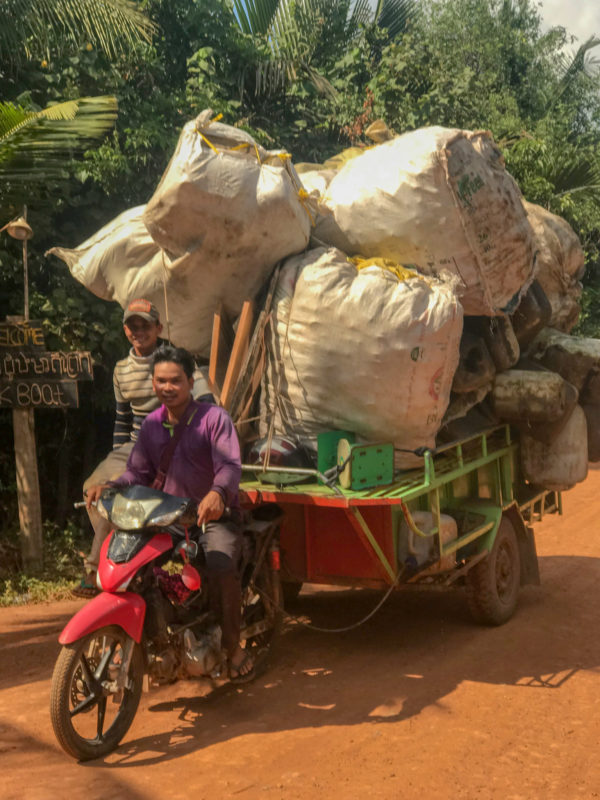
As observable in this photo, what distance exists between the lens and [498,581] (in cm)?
581

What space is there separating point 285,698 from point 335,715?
1.11 ft

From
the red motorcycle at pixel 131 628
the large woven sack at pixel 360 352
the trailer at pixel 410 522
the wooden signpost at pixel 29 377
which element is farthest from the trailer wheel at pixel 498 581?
the wooden signpost at pixel 29 377

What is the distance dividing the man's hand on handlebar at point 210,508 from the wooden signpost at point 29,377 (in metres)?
3.63

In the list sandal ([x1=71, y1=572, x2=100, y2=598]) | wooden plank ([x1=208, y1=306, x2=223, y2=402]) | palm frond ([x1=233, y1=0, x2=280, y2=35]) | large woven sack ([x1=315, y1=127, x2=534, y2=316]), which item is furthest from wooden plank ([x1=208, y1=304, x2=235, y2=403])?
palm frond ([x1=233, y1=0, x2=280, y2=35])

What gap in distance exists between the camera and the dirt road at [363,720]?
11.2 feet

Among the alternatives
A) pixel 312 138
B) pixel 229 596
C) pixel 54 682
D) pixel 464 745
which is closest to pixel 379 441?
pixel 229 596

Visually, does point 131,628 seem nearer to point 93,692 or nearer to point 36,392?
point 93,692

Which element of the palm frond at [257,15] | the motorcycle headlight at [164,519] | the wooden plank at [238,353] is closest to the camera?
the motorcycle headlight at [164,519]

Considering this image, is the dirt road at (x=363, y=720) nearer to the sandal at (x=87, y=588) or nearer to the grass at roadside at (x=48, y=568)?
the sandal at (x=87, y=588)

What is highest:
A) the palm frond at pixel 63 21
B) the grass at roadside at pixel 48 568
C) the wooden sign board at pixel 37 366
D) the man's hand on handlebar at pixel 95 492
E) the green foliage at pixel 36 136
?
the palm frond at pixel 63 21

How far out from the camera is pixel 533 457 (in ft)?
20.3

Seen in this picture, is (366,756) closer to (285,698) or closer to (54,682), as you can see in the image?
(285,698)

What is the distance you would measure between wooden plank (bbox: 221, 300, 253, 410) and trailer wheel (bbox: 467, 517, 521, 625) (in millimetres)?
1920

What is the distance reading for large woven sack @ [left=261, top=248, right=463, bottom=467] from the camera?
462 cm
